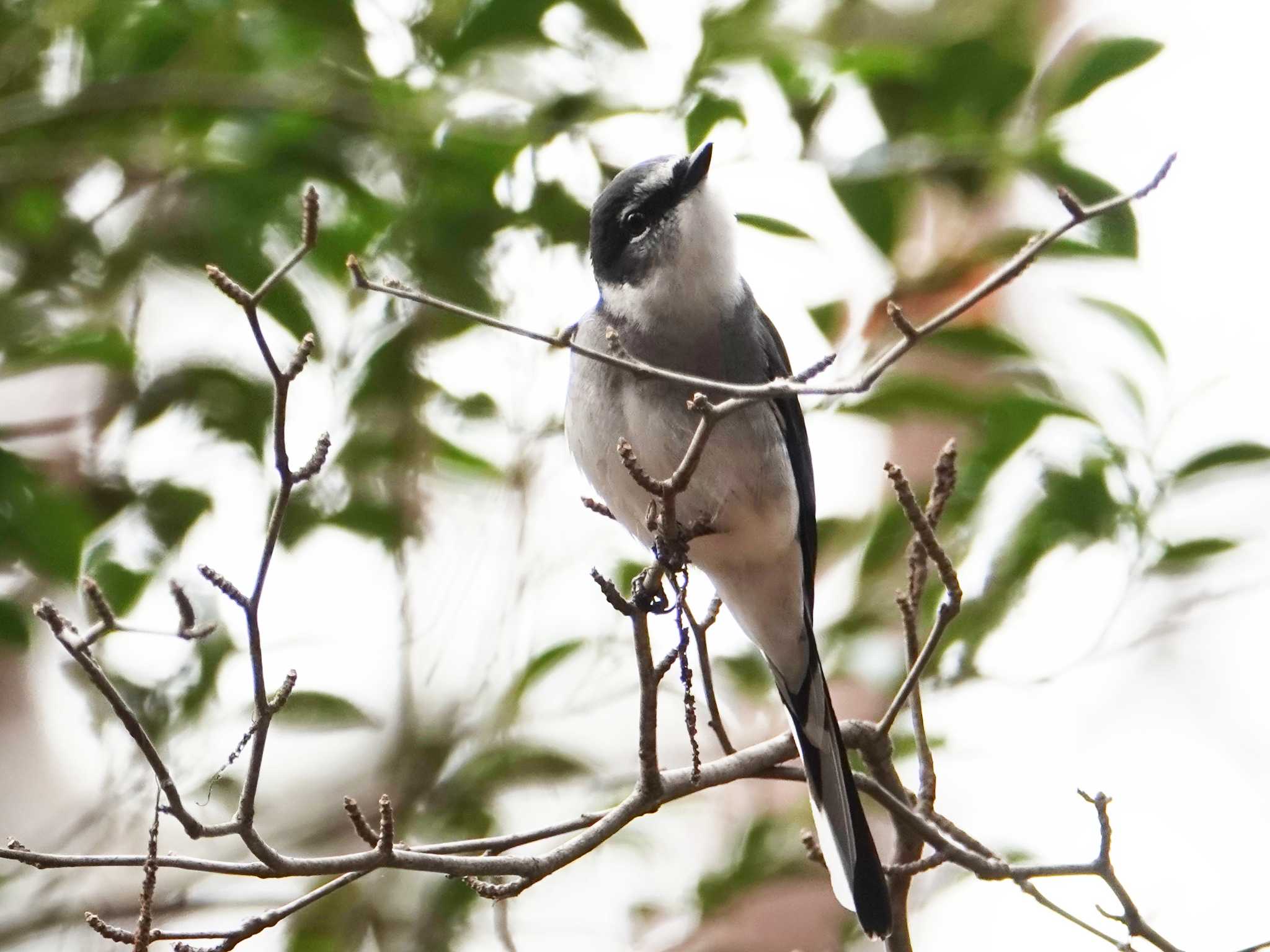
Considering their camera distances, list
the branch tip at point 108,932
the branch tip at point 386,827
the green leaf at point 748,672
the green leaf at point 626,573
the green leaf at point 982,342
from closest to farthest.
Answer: the branch tip at point 386,827 < the branch tip at point 108,932 < the green leaf at point 982,342 < the green leaf at point 626,573 < the green leaf at point 748,672

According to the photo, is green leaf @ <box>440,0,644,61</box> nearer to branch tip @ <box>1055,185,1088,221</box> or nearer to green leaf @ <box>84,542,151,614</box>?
green leaf @ <box>84,542,151,614</box>

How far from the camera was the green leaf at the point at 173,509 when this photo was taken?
3.21m

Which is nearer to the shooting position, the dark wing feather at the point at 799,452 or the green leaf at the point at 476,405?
the dark wing feather at the point at 799,452

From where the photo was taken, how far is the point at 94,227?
3502mm

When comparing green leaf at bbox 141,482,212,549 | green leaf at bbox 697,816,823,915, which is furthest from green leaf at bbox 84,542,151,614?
green leaf at bbox 697,816,823,915

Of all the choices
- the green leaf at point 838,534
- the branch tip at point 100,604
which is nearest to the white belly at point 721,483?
the green leaf at point 838,534

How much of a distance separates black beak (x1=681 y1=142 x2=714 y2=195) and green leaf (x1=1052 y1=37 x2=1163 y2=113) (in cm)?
74

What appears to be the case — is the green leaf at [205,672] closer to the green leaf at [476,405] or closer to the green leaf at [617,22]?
the green leaf at [476,405]

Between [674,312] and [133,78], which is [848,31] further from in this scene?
[133,78]

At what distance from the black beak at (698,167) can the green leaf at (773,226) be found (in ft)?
0.40

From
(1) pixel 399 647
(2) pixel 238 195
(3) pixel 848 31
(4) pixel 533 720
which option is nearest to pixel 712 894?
(4) pixel 533 720

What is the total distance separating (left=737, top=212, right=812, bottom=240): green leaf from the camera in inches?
120

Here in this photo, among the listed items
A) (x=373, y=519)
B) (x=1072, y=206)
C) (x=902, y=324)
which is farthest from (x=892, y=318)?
(x=373, y=519)

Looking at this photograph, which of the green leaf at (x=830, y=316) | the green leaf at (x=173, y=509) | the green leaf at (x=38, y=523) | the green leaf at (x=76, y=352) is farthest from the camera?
the green leaf at (x=830, y=316)
